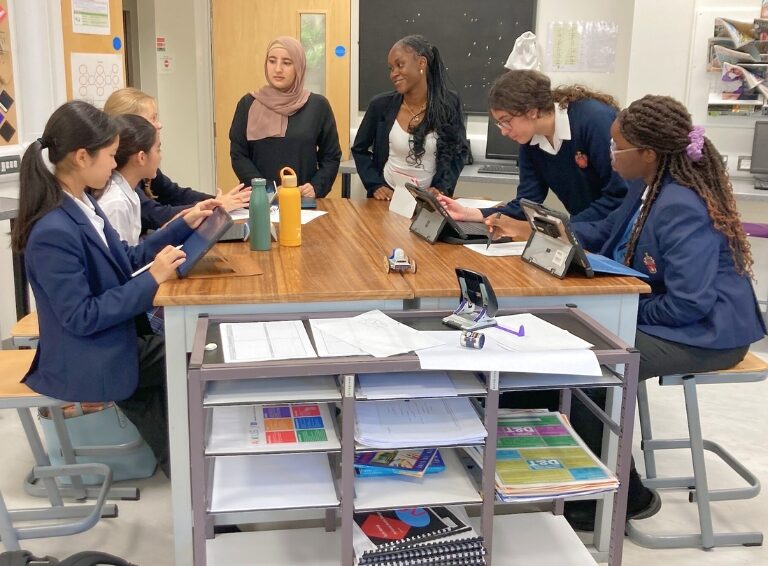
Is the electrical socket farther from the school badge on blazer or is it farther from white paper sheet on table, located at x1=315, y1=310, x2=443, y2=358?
white paper sheet on table, located at x1=315, y1=310, x2=443, y2=358

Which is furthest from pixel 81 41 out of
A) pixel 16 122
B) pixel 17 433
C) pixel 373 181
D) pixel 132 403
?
pixel 132 403

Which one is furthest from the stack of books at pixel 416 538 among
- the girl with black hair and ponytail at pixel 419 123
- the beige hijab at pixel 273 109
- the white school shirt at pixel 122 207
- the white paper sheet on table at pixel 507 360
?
the beige hijab at pixel 273 109

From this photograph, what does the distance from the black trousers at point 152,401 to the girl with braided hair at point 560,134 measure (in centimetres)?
112

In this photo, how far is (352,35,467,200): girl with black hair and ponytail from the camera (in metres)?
3.49

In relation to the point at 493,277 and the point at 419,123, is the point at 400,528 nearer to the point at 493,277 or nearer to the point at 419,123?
the point at 493,277

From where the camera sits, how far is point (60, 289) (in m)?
1.98

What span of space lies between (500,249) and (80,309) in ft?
3.94

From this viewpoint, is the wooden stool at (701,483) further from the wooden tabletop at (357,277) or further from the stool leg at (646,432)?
the wooden tabletop at (357,277)

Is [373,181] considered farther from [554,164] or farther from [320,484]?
[320,484]

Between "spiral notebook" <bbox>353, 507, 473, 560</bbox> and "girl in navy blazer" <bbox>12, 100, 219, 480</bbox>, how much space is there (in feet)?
2.41

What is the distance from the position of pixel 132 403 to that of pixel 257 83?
3.75 m

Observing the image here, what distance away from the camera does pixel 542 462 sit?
1.89 m

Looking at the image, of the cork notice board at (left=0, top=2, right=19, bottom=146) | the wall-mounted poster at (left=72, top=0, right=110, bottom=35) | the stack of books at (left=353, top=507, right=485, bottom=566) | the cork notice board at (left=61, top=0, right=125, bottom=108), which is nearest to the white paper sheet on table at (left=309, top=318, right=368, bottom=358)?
the stack of books at (left=353, top=507, right=485, bottom=566)

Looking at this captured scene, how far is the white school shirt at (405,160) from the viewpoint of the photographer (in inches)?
141
